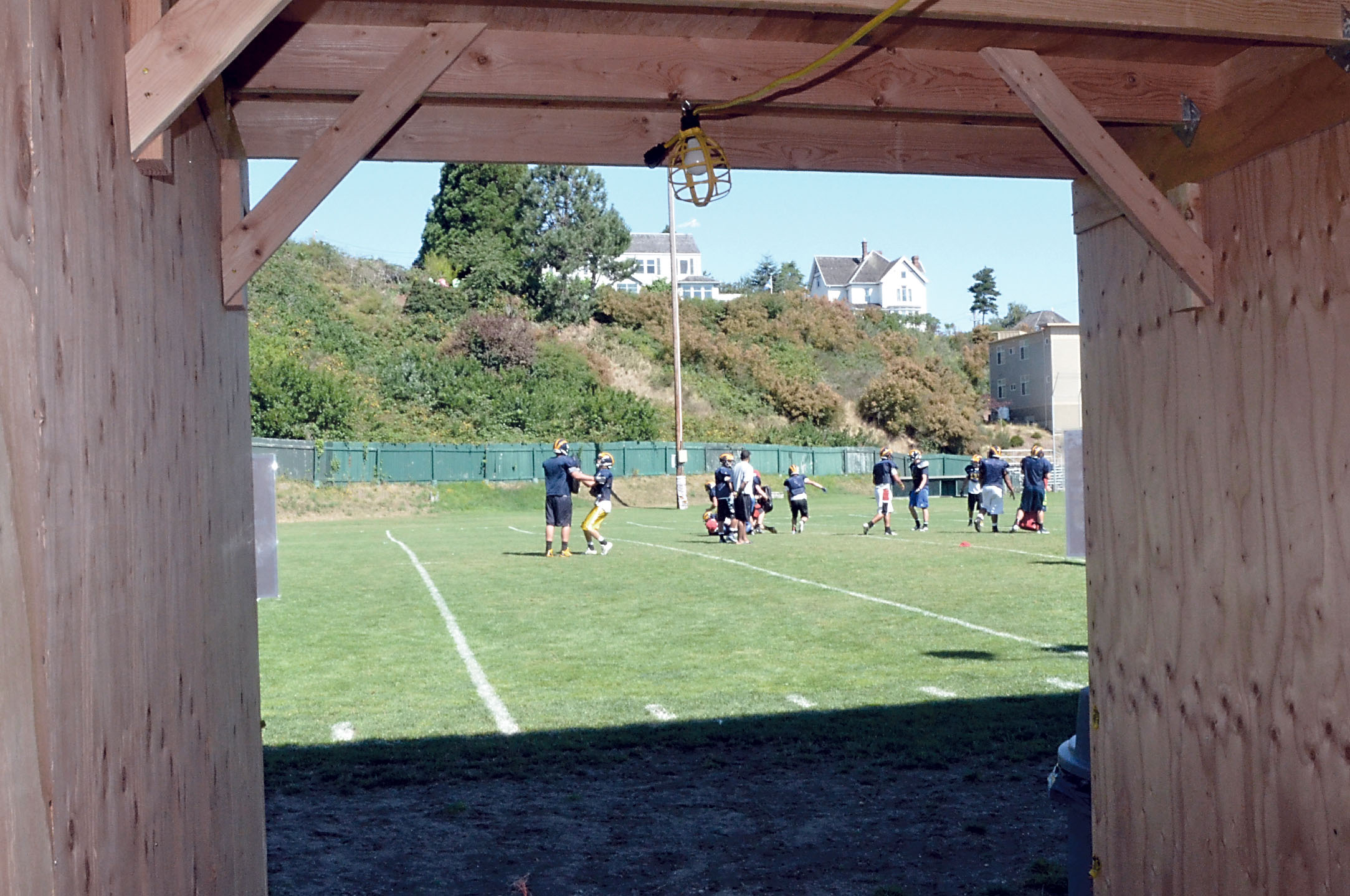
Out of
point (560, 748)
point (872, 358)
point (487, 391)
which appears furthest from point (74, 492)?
point (872, 358)

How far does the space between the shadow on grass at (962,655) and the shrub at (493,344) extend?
53.9m

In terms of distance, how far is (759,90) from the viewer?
4.12m

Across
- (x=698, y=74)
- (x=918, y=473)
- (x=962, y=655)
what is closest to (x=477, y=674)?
(x=962, y=655)

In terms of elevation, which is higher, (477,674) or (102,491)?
(102,491)

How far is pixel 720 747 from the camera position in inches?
319

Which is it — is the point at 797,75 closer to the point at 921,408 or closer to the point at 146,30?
the point at 146,30

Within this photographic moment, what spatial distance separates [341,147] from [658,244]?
4829 inches

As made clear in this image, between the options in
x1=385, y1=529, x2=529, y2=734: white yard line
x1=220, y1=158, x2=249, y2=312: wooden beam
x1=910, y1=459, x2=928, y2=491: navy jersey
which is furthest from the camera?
x1=910, y1=459, x2=928, y2=491: navy jersey

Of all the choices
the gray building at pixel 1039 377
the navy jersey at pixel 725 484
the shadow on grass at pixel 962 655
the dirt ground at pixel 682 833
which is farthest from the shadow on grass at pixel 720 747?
the gray building at pixel 1039 377

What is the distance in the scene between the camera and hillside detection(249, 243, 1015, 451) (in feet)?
188

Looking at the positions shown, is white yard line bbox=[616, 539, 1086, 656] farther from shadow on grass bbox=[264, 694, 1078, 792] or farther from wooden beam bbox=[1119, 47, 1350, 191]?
wooden beam bbox=[1119, 47, 1350, 191]

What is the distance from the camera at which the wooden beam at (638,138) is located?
4.54 meters

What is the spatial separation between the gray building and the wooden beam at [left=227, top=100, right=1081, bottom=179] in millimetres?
66257

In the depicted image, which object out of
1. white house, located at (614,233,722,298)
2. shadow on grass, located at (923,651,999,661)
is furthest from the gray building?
shadow on grass, located at (923,651,999,661)
